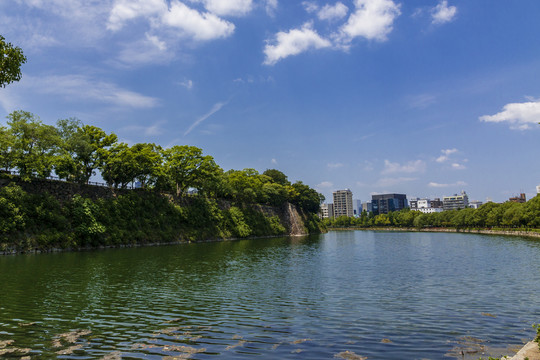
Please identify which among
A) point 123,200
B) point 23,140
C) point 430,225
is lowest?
point 430,225

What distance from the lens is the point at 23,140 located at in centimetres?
4919

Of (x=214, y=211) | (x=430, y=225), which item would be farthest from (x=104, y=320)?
(x=430, y=225)

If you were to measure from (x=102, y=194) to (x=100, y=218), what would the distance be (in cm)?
663

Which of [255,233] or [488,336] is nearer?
[488,336]

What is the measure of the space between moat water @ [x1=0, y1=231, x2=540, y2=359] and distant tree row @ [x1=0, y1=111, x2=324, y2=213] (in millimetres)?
27389

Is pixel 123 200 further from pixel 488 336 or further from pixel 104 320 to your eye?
pixel 488 336

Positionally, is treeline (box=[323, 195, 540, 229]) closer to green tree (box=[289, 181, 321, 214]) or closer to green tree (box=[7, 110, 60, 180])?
green tree (box=[289, 181, 321, 214])

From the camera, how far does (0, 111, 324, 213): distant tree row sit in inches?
1924

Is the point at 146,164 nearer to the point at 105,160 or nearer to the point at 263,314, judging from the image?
the point at 105,160

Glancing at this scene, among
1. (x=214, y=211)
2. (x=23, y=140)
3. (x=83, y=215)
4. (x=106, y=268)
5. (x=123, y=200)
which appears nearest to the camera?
(x=106, y=268)

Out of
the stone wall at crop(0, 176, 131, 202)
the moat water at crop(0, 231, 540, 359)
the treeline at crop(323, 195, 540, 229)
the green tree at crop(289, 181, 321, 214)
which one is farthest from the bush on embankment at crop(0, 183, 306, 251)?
the treeline at crop(323, 195, 540, 229)

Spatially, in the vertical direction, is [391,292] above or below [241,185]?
below

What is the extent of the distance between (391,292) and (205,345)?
1341 cm

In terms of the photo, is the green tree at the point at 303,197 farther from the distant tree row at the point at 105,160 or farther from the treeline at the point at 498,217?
the treeline at the point at 498,217
